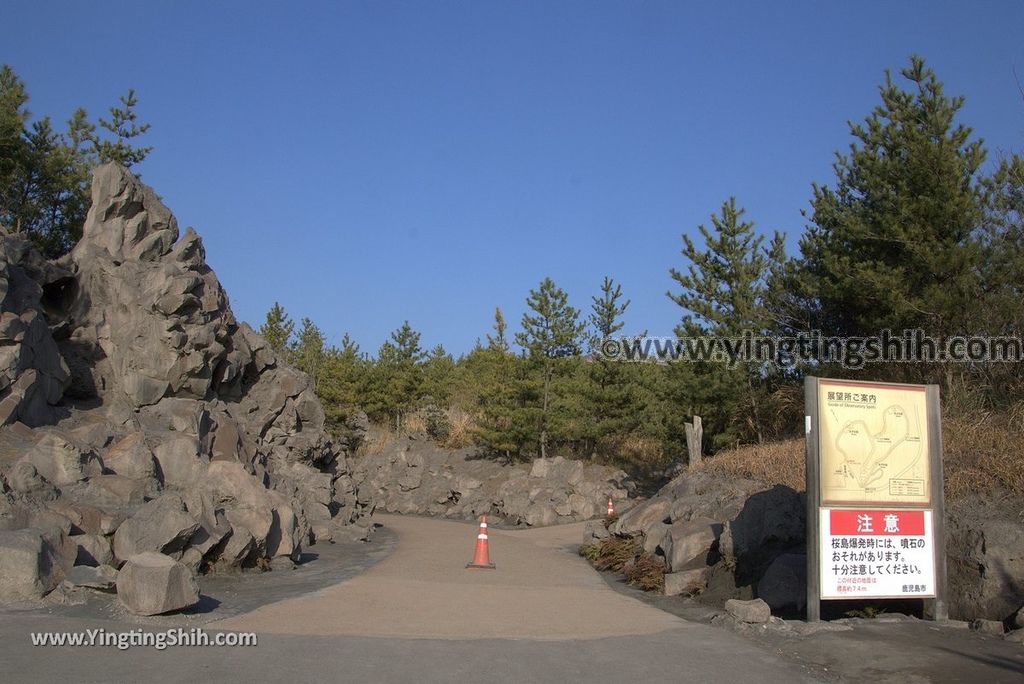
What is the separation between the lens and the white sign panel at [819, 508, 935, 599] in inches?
360

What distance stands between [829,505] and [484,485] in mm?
26647

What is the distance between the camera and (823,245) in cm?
2148

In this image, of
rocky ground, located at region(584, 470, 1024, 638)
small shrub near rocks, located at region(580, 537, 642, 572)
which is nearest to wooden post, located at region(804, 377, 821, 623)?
rocky ground, located at region(584, 470, 1024, 638)

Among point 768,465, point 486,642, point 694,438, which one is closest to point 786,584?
point 486,642

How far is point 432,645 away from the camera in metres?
7.62

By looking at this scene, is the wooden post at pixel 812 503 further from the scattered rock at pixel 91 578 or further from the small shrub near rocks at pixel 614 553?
the scattered rock at pixel 91 578

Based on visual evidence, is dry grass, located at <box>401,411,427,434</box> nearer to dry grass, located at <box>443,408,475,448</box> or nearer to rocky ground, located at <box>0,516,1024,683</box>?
dry grass, located at <box>443,408,475,448</box>

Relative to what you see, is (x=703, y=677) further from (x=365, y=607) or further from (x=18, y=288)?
(x=18, y=288)

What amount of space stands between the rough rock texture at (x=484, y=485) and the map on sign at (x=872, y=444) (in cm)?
1894

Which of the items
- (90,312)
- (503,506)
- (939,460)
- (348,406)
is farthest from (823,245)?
(348,406)

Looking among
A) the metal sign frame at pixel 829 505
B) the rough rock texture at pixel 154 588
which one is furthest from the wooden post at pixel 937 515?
the rough rock texture at pixel 154 588

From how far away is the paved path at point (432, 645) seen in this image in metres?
6.36

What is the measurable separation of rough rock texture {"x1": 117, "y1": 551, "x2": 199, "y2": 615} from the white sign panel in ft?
22.5

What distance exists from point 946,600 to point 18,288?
1593 cm
